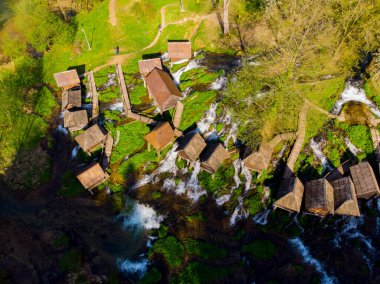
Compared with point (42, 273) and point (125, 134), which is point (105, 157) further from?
point (42, 273)

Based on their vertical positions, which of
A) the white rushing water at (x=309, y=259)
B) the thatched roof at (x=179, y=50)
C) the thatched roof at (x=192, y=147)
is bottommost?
the white rushing water at (x=309, y=259)

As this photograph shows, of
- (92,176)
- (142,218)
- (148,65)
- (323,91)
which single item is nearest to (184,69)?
(148,65)

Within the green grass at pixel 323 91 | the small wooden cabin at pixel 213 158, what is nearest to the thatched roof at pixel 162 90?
the small wooden cabin at pixel 213 158

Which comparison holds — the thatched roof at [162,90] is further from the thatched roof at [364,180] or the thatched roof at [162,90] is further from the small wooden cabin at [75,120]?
the thatched roof at [364,180]

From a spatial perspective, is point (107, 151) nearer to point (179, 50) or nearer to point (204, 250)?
point (204, 250)

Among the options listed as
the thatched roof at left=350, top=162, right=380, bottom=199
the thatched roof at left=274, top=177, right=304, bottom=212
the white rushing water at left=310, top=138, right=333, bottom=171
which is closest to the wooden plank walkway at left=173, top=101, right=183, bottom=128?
the thatched roof at left=274, top=177, right=304, bottom=212

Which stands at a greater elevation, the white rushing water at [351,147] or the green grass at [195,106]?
the green grass at [195,106]
